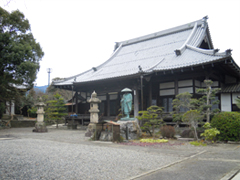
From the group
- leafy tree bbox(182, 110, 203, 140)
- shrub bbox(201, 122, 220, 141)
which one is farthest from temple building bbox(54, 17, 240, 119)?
shrub bbox(201, 122, 220, 141)

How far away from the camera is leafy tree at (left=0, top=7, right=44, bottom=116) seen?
15.9 m

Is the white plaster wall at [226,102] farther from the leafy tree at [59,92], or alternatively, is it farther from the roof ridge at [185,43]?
the leafy tree at [59,92]

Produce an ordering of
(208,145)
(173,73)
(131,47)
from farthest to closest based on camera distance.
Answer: (131,47)
(173,73)
(208,145)

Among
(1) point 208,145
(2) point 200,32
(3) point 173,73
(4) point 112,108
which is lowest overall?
(1) point 208,145

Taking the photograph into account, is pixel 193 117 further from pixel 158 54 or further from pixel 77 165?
pixel 158 54

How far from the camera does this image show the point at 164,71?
14.6m

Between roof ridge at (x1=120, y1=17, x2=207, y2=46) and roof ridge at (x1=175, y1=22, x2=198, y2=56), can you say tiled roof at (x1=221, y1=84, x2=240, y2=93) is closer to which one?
roof ridge at (x1=175, y1=22, x2=198, y2=56)

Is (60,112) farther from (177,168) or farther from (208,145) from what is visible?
(177,168)

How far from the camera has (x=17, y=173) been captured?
4734 millimetres

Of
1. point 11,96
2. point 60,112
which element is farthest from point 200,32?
point 11,96

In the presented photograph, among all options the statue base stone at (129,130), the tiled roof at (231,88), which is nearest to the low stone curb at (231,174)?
the statue base stone at (129,130)

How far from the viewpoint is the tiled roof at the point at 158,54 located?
15062 mm

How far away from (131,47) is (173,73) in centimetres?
1031

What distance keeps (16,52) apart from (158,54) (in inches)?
468
